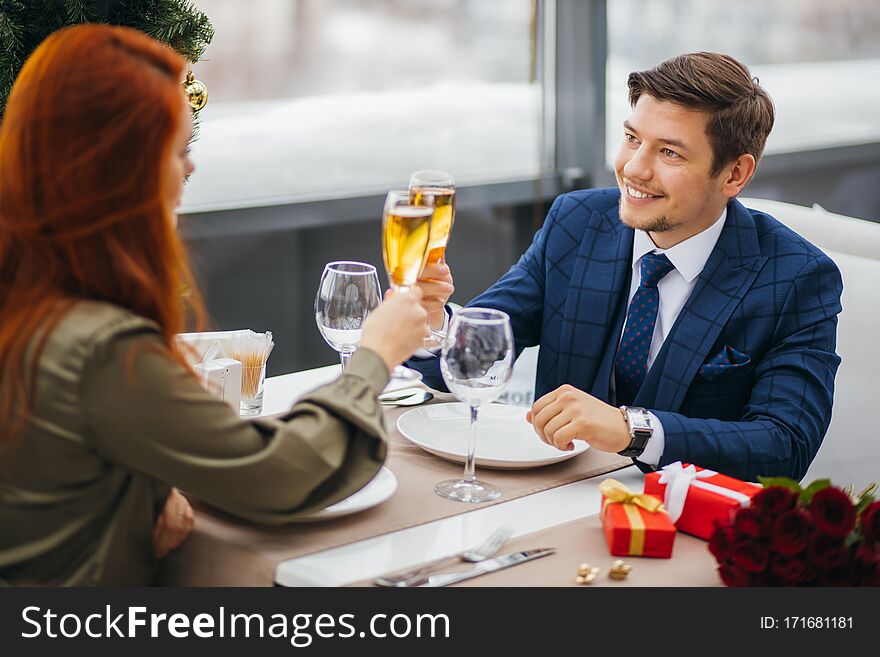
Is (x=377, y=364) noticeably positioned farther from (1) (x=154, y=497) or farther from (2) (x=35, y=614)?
(2) (x=35, y=614)

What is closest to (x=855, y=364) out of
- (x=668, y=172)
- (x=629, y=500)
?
(x=668, y=172)

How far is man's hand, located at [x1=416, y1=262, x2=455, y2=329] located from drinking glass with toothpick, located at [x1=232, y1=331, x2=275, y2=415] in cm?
27

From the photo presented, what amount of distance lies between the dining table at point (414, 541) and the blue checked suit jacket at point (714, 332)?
283 mm

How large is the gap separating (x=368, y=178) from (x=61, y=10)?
1944 millimetres

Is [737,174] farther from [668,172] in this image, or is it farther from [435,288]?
[435,288]

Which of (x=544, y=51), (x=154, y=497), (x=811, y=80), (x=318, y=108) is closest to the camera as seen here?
(x=154, y=497)

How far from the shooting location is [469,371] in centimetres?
139

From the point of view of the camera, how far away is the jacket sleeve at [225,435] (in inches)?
43.0

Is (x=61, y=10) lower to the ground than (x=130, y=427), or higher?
higher

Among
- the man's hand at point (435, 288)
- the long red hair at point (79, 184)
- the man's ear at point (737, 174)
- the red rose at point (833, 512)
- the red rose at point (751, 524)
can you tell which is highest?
the long red hair at point (79, 184)

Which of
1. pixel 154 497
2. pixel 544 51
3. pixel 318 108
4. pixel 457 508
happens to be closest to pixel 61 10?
pixel 154 497

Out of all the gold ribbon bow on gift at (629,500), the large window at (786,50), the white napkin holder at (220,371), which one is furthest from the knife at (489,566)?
the large window at (786,50)

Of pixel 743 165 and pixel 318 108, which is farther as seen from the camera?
pixel 318 108

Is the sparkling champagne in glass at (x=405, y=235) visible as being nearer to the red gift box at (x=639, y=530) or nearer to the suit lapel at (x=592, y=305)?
the red gift box at (x=639, y=530)
